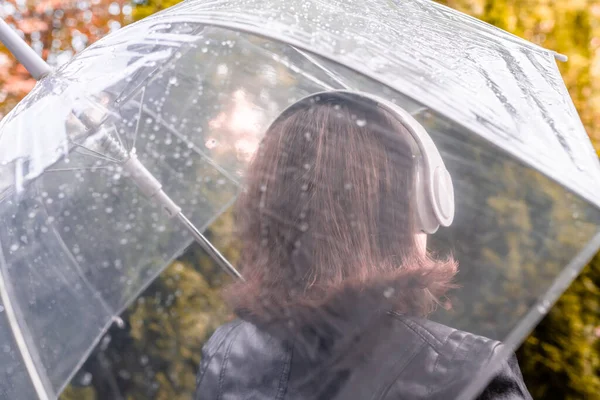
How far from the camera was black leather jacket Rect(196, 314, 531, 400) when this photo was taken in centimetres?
105

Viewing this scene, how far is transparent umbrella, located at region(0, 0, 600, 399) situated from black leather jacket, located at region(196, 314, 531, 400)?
0.05 metres

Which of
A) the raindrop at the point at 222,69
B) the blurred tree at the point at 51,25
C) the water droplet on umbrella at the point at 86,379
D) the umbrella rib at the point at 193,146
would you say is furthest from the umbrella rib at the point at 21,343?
the blurred tree at the point at 51,25

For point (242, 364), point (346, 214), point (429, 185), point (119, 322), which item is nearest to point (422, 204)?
point (429, 185)

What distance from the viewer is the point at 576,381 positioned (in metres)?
2.99

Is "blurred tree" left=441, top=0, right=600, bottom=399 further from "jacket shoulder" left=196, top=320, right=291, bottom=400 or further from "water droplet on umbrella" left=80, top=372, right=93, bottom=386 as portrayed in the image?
"water droplet on umbrella" left=80, top=372, right=93, bottom=386

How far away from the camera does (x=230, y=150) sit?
64.2 inches

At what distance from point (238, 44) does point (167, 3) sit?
227 cm

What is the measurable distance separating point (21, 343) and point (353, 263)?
2.82ft

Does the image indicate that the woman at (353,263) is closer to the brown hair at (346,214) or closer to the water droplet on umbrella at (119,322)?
the brown hair at (346,214)

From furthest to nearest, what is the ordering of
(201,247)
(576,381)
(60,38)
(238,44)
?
1. (60,38)
2. (576,381)
3. (201,247)
4. (238,44)

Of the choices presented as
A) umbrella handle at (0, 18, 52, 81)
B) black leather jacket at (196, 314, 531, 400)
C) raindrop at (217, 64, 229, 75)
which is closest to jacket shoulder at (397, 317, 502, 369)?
black leather jacket at (196, 314, 531, 400)

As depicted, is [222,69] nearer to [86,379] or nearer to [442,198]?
[442,198]

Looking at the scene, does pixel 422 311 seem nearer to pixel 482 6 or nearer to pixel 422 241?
A: pixel 422 241

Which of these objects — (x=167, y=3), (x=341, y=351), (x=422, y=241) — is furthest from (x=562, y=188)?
(x=167, y=3)
